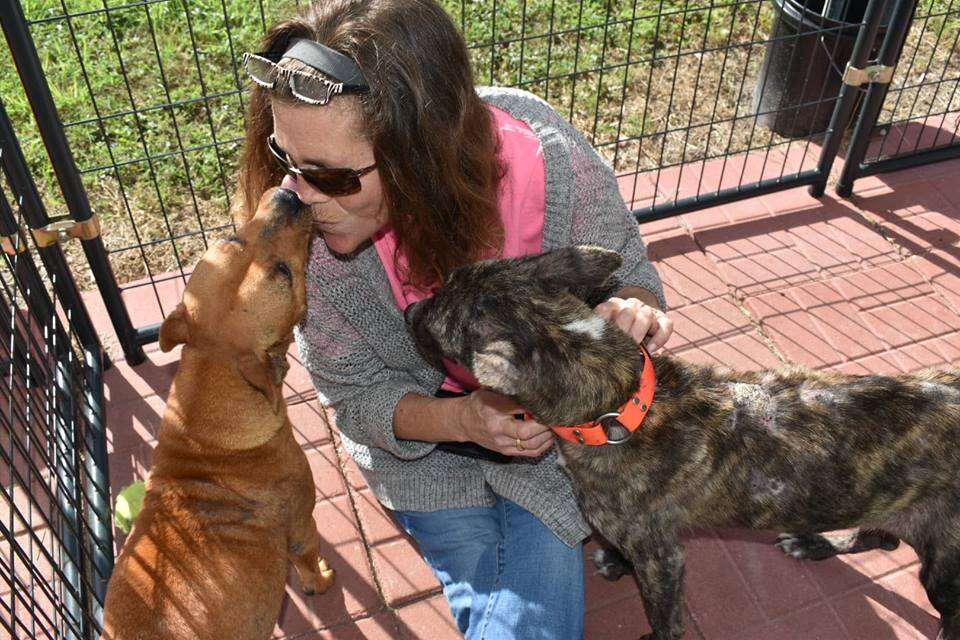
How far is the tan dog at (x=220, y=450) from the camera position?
338 centimetres

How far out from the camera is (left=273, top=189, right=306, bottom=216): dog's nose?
3555 mm

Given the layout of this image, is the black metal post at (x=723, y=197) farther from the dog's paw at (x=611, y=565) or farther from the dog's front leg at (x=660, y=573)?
the dog's front leg at (x=660, y=573)

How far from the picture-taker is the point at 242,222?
3869mm

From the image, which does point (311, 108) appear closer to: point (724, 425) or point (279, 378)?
point (279, 378)

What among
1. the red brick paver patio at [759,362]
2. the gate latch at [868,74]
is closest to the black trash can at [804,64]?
the gate latch at [868,74]

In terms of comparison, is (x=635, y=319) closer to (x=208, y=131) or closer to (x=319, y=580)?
(x=319, y=580)

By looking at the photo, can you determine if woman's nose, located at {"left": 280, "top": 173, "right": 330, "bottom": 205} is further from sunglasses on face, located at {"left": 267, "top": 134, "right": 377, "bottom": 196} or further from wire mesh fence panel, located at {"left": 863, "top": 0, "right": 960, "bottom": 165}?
wire mesh fence panel, located at {"left": 863, "top": 0, "right": 960, "bottom": 165}

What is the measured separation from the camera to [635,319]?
11.6ft

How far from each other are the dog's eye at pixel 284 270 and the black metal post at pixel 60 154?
6.06 feet

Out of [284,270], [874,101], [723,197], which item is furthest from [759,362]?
[284,270]

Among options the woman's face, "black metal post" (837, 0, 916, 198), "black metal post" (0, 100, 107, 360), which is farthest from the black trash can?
"black metal post" (0, 100, 107, 360)

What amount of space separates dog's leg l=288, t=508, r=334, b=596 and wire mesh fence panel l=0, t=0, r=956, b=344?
237 centimetres

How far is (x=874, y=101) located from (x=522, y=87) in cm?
273

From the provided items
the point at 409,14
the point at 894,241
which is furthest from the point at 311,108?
the point at 894,241
